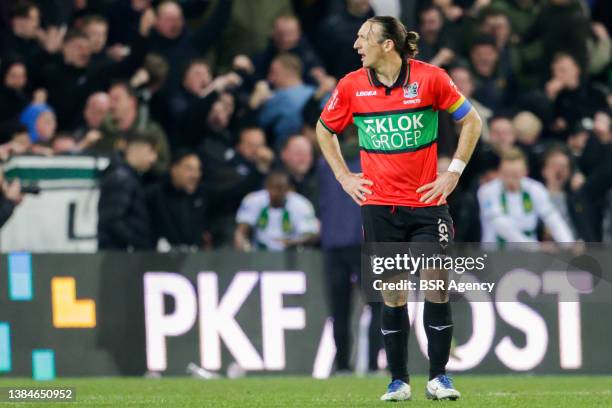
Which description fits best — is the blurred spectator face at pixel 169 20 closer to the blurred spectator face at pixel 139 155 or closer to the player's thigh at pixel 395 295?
the blurred spectator face at pixel 139 155

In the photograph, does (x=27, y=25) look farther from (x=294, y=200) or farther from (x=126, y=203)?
(x=294, y=200)

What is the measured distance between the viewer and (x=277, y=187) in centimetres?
1327

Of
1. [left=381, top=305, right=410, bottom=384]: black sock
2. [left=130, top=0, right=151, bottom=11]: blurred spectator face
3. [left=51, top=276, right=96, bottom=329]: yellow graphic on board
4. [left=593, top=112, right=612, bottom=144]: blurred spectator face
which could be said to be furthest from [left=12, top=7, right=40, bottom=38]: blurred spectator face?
[left=381, top=305, right=410, bottom=384]: black sock

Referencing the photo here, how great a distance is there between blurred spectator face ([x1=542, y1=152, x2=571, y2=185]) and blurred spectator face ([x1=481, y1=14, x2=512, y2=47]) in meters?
2.14

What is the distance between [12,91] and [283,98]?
2.65 m

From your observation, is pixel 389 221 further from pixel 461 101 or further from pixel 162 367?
pixel 162 367

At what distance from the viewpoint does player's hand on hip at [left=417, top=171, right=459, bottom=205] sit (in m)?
8.64

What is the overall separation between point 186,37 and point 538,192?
163 inches

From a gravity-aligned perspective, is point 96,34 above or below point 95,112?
above

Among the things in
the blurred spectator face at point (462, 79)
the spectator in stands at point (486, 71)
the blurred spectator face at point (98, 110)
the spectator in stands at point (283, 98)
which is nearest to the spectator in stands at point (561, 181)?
the blurred spectator face at point (462, 79)

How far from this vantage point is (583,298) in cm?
1252

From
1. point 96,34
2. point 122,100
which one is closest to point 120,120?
point 122,100

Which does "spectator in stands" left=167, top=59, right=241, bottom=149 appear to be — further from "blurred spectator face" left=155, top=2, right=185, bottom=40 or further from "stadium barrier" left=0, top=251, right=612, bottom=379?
"stadium barrier" left=0, top=251, right=612, bottom=379

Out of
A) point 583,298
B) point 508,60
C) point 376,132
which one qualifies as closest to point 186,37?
point 508,60
